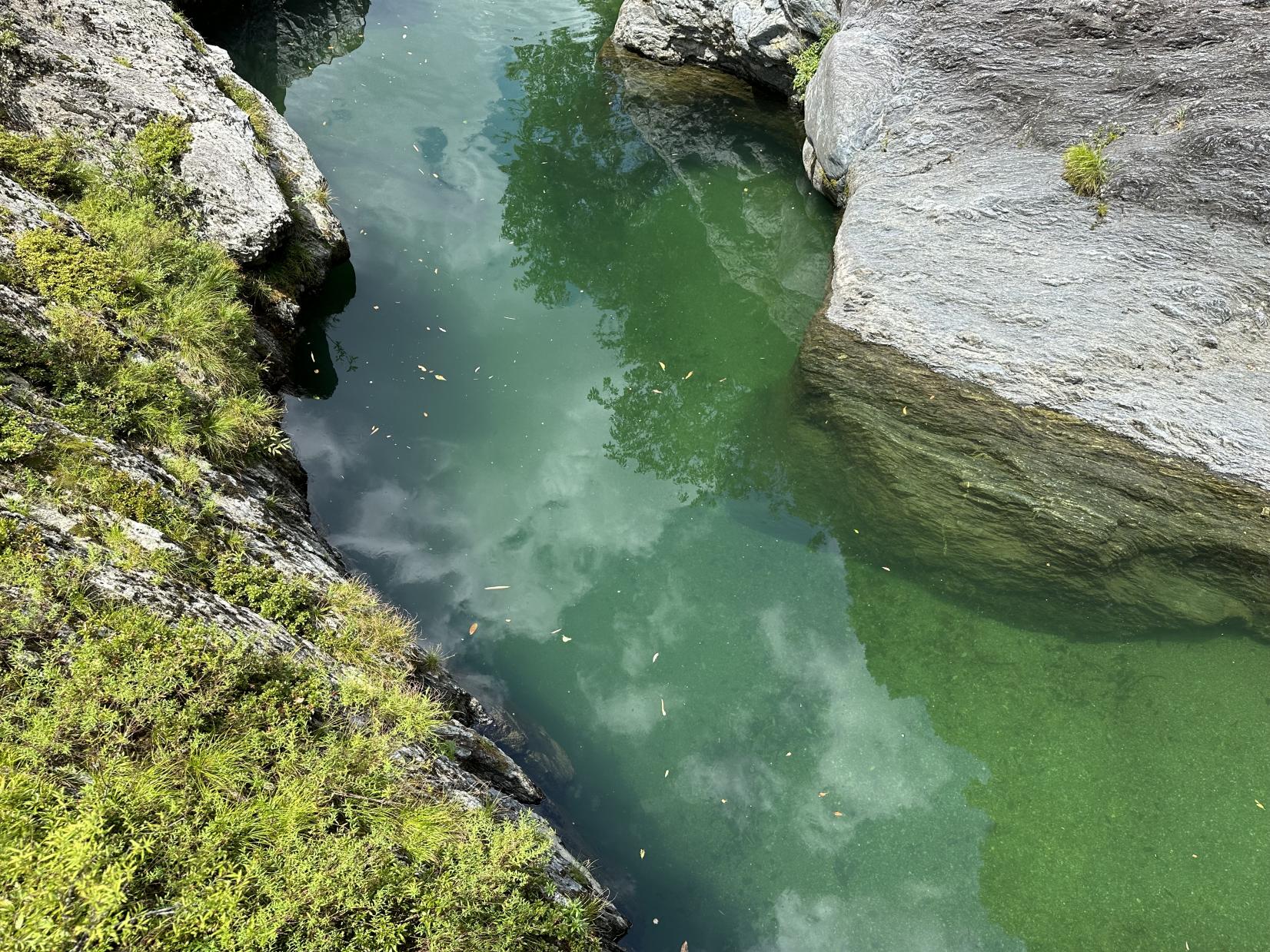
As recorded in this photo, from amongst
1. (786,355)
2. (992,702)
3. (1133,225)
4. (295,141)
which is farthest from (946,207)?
(295,141)

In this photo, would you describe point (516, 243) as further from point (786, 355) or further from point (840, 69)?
point (840, 69)

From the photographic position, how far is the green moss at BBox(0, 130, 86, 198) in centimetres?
664

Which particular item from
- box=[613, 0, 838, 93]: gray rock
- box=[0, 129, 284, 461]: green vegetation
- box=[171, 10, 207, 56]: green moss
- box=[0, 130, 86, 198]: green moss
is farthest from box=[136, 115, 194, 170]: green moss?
box=[613, 0, 838, 93]: gray rock

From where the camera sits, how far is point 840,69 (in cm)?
1021

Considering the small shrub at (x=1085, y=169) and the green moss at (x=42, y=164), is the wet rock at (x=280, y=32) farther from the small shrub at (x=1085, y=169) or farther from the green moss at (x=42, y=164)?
the small shrub at (x=1085, y=169)

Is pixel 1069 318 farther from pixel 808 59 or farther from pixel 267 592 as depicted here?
pixel 267 592

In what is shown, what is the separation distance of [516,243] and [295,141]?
315 cm

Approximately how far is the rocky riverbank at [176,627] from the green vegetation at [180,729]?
1 centimetres

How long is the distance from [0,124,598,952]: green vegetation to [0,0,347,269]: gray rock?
2.34m

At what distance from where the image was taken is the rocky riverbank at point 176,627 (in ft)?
11.3

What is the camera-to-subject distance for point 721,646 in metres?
6.64

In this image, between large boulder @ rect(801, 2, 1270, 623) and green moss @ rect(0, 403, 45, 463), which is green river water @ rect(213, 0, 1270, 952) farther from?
green moss @ rect(0, 403, 45, 463)

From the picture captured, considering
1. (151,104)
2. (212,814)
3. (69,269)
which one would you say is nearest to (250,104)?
(151,104)

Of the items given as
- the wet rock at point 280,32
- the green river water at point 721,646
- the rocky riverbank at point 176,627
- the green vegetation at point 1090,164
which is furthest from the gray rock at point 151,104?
the green vegetation at point 1090,164
